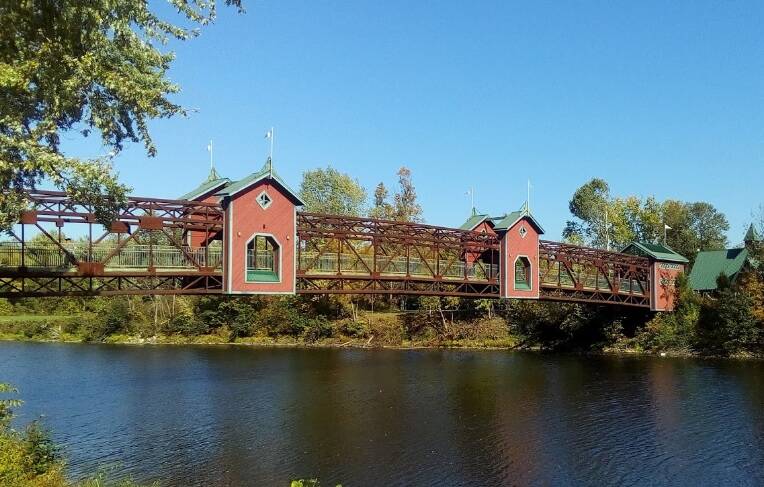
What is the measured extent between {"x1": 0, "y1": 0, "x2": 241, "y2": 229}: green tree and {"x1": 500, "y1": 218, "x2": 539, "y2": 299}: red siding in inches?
1624

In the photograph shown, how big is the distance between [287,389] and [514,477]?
19.2 m

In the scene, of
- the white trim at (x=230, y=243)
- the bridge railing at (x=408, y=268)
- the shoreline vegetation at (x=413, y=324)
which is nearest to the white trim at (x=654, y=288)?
the shoreline vegetation at (x=413, y=324)

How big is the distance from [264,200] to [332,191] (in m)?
49.6

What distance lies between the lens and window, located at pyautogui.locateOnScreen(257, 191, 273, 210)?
40.3 metres

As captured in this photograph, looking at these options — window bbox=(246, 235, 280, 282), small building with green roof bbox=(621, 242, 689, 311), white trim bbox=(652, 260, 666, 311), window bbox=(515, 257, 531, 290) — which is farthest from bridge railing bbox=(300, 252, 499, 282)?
small building with green roof bbox=(621, 242, 689, 311)

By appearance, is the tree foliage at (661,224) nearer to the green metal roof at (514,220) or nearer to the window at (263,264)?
the green metal roof at (514,220)

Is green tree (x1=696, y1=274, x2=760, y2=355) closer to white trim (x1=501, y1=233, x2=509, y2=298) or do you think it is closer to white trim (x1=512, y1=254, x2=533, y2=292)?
white trim (x1=512, y1=254, x2=533, y2=292)

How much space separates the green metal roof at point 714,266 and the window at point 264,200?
146 feet

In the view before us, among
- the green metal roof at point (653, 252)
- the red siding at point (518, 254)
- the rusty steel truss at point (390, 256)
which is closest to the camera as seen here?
the rusty steel truss at point (390, 256)

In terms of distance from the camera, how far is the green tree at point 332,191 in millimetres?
88875

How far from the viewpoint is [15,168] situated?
13.8 meters

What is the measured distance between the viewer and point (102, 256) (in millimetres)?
35094

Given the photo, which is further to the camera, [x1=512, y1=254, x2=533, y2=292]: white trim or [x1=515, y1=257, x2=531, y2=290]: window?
[x1=515, y1=257, x2=531, y2=290]: window

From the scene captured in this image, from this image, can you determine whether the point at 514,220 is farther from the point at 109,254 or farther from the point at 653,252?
the point at 109,254
